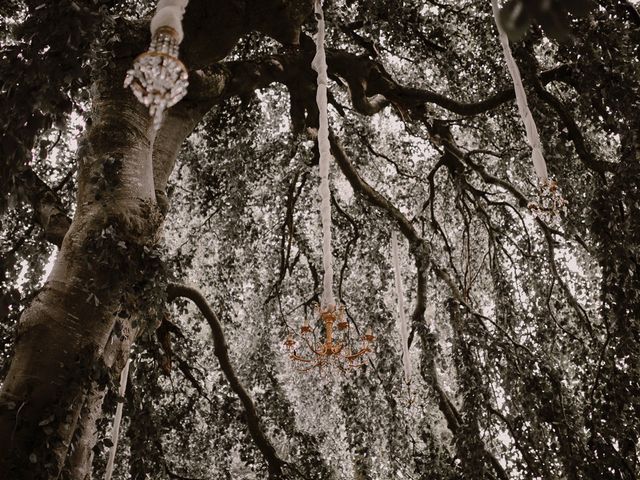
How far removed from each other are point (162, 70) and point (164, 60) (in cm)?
3

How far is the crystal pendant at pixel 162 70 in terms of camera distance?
4.42 feet

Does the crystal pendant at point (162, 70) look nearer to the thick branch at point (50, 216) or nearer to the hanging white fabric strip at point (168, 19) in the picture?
the hanging white fabric strip at point (168, 19)

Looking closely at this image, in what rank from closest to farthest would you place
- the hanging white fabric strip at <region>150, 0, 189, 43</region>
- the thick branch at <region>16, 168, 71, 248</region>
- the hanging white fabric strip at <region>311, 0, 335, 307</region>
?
the hanging white fabric strip at <region>150, 0, 189, 43</region> < the hanging white fabric strip at <region>311, 0, 335, 307</region> < the thick branch at <region>16, 168, 71, 248</region>

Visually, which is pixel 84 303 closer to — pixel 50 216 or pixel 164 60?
pixel 50 216

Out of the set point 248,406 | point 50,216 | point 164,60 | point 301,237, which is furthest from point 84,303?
point 301,237

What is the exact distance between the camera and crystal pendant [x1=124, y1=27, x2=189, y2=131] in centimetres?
135

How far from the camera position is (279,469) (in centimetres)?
399

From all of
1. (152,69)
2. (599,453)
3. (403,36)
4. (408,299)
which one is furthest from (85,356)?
(408,299)

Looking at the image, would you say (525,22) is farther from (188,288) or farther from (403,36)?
(403,36)

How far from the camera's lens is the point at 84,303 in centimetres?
189

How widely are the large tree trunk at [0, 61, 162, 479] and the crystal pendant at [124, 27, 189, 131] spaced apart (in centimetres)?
65

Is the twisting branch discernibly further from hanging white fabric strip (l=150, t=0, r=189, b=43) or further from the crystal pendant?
hanging white fabric strip (l=150, t=0, r=189, b=43)

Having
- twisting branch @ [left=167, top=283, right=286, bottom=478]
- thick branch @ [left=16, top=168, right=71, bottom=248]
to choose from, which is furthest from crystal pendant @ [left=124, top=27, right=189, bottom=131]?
twisting branch @ [left=167, top=283, right=286, bottom=478]

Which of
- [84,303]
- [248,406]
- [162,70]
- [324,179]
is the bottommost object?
[84,303]
